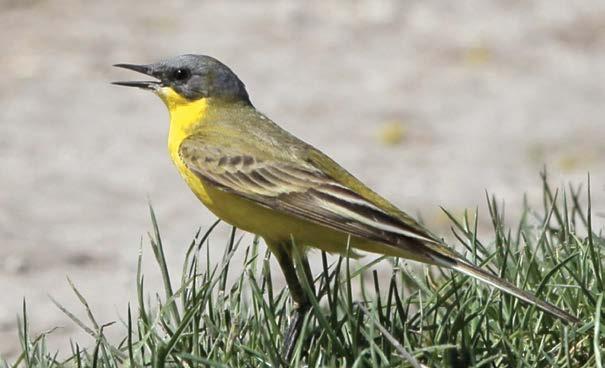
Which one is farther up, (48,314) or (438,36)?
(438,36)

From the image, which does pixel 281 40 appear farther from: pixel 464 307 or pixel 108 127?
pixel 464 307

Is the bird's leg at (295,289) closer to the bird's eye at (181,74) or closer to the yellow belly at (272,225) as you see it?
the yellow belly at (272,225)

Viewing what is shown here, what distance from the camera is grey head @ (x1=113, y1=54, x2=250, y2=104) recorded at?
5.34 metres

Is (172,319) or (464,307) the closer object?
(464,307)

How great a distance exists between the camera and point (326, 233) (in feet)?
15.3

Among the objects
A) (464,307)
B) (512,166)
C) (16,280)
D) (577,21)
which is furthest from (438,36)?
(464,307)

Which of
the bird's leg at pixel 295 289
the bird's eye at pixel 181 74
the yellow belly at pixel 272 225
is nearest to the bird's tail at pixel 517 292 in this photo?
the yellow belly at pixel 272 225

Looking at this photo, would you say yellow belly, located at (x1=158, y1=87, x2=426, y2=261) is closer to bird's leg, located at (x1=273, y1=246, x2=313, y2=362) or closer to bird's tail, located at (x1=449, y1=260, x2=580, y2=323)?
bird's leg, located at (x1=273, y1=246, x2=313, y2=362)

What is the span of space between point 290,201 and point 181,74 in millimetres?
963

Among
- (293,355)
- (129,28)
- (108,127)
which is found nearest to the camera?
(293,355)

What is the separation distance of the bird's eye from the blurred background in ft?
5.30

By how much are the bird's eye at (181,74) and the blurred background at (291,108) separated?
5.30ft

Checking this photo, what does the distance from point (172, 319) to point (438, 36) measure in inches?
238

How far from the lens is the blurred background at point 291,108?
7824mm
